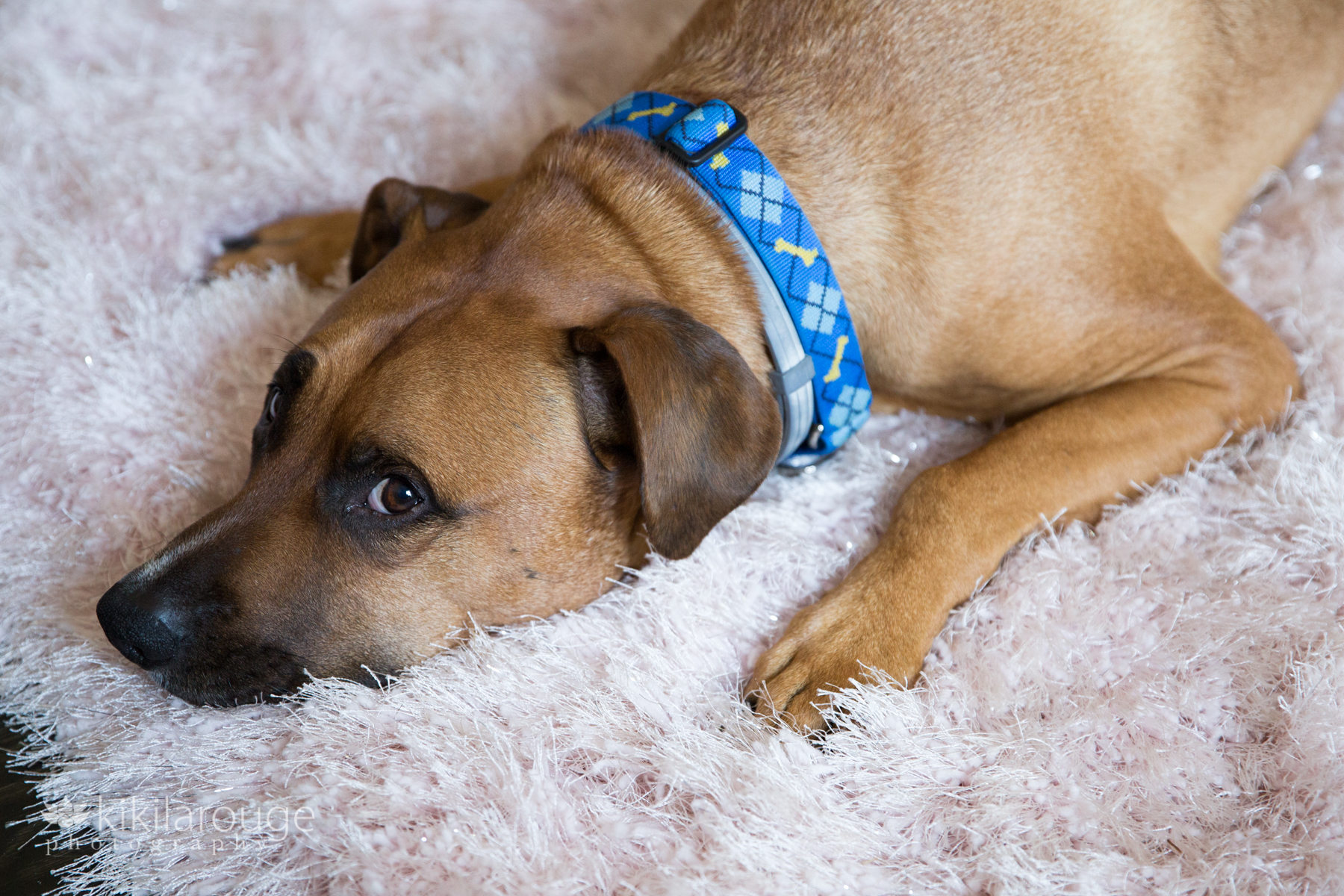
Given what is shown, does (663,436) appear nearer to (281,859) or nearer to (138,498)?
(281,859)

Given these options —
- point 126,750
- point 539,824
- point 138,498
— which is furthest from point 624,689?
point 138,498

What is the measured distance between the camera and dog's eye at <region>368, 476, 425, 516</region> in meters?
2.09

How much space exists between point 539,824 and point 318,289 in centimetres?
208

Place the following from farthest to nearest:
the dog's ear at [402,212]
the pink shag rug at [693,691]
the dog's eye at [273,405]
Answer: the dog's ear at [402,212] → the dog's eye at [273,405] → the pink shag rug at [693,691]

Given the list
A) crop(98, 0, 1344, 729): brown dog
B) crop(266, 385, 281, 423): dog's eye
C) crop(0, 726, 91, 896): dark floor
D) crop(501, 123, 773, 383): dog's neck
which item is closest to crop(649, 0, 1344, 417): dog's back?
crop(98, 0, 1344, 729): brown dog

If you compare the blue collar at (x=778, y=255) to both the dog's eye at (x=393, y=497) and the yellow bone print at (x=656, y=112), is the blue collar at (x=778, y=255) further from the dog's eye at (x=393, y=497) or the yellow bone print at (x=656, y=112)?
the dog's eye at (x=393, y=497)

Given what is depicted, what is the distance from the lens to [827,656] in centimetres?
220

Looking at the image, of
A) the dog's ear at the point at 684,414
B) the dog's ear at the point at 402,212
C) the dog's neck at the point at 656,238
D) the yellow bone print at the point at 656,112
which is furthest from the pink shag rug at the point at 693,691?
the yellow bone print at the point at 656,112

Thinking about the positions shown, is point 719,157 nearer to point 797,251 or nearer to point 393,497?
point 797,251

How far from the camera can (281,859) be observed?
73.7 inches

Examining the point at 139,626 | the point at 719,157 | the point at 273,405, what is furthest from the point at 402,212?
the point at 139,626

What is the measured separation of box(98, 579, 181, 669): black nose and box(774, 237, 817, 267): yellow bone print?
1.61 m

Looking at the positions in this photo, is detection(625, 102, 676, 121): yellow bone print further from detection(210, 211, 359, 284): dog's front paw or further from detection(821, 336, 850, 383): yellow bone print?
detection(210, 211, 359, 284): dog's front paw

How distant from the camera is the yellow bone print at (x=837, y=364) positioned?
237 cm
